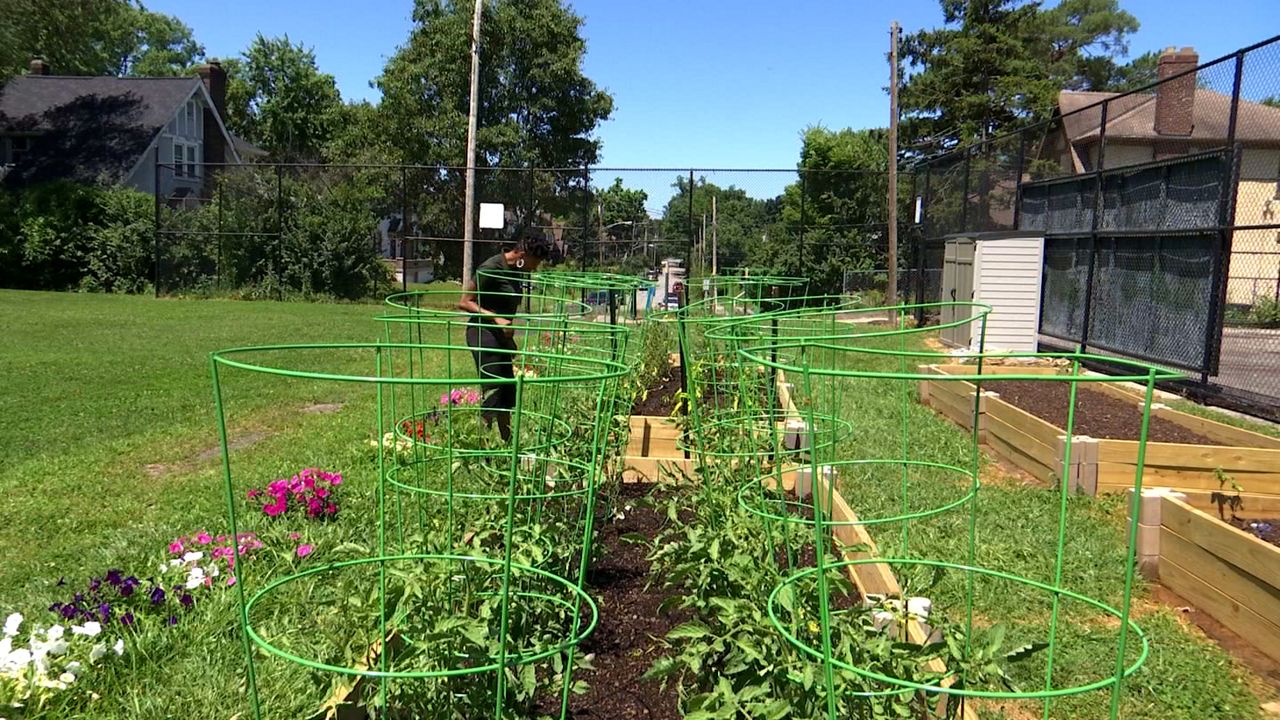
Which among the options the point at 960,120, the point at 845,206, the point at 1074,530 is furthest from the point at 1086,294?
the point at 960,120

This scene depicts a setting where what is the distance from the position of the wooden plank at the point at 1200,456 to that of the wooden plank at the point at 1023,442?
0.96 ft

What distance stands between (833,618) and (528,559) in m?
0.87

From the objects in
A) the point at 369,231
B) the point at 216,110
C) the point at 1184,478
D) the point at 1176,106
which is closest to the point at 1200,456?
the point at 1184,478

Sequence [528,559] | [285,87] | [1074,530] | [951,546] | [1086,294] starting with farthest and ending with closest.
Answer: [285,87] < [1086,294] < [1074,530] < [951,546] < [528,559]

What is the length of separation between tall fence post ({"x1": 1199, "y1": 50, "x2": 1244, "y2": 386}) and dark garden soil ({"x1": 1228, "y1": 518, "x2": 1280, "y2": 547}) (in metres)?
4.17

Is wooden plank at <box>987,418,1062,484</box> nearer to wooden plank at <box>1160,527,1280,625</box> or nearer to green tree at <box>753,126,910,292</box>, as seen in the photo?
wooden plank at <box>1160,527,1280,625</box>

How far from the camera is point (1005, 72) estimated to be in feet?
103

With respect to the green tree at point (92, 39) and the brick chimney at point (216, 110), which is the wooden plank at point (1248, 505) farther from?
the brick chimney at point (216, 110)

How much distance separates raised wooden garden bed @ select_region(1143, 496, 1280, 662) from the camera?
2.94m

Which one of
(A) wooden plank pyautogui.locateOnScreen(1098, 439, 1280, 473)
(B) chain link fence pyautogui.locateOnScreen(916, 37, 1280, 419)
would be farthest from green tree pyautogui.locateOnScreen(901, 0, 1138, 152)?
(A) wooden plank pyautogui.locateOnScreen(1098, 439, 1280, 473)

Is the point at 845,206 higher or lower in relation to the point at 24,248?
higher

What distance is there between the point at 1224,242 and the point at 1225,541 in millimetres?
5376

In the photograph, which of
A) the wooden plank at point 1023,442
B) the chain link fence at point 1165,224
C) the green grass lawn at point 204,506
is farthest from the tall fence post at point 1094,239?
the wooden plank at point 1023,442

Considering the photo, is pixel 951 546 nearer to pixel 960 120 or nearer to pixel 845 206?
pixel 845 206
